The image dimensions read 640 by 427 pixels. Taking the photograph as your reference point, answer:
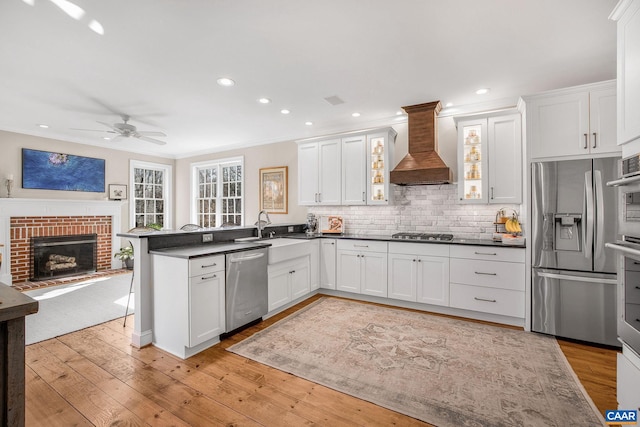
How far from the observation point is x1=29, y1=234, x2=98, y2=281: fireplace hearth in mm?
5160

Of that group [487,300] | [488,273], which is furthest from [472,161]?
[487,300]

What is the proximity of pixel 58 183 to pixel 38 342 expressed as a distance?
3926mm

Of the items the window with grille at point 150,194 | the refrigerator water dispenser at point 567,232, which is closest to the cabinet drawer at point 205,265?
the refrigerator water dispenser at point 567,232

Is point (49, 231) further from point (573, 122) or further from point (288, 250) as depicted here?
point (573, 122)

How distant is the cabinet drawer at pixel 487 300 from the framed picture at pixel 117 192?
672 centimetres

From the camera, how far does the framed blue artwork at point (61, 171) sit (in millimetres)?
5129

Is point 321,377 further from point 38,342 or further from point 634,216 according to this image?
point 38,342

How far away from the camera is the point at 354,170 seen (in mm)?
4434

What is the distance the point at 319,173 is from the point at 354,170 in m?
0.62

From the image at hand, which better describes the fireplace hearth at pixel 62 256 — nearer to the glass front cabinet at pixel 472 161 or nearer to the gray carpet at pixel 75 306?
the gray carpet at pixel 75 306

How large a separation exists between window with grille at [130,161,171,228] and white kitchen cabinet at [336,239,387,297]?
5124mm

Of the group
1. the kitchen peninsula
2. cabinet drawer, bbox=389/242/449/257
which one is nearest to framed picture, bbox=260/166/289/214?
the kitchen peninsula

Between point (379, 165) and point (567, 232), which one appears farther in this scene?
point (379, 165)
